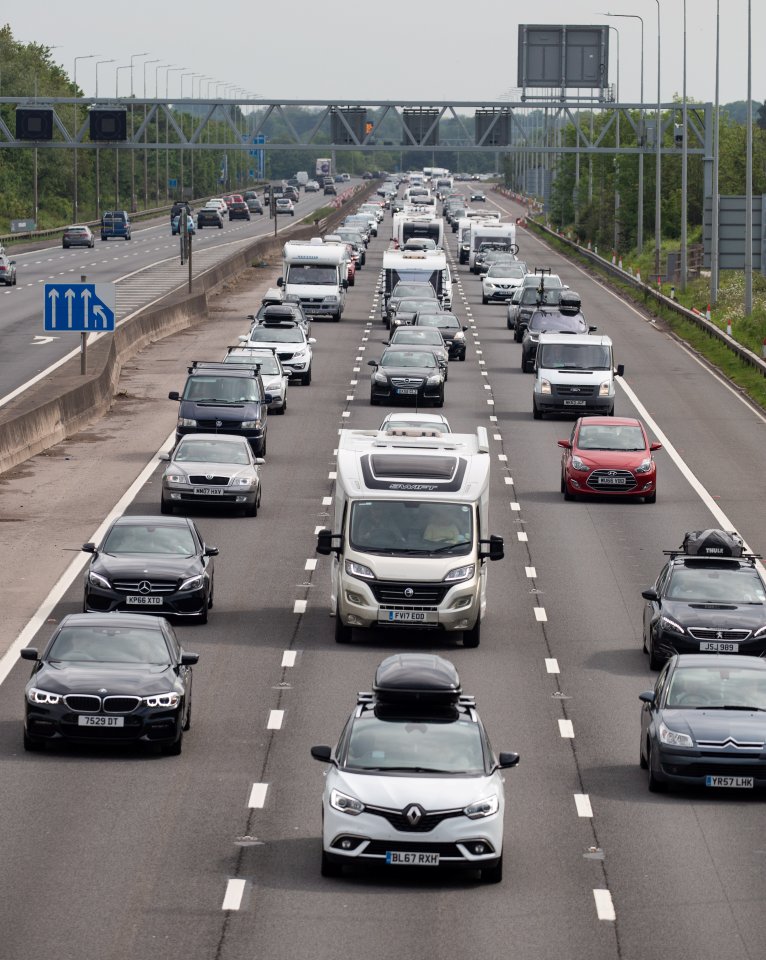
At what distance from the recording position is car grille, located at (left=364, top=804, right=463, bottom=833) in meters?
15.7

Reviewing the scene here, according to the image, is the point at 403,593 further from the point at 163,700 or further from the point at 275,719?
the point at 163,700

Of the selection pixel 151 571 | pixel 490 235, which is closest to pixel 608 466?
pixel 151 571

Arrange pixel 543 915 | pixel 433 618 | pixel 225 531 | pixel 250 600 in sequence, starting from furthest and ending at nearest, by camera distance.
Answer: pixel 225 531 < pixel 250 600 < pixel 433 618 < pixel 543 915

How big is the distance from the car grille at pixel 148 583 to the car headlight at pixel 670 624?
257 inches

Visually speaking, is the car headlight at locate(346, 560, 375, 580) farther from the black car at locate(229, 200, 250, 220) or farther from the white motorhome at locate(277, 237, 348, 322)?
the black car at locate(229, 200, 250, 220)

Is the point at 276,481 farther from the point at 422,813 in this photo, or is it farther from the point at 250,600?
the point at 422,813

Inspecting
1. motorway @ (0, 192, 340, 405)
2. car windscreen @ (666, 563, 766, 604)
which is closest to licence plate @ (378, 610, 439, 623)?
car windscreen @ (666, 563, 766, 604)

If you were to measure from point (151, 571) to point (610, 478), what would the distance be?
46.0ft

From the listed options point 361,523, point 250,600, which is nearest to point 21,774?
point 361,523

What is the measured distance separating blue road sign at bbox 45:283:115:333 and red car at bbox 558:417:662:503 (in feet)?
50.9

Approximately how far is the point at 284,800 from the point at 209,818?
0.95 metres

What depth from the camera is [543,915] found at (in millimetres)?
15289

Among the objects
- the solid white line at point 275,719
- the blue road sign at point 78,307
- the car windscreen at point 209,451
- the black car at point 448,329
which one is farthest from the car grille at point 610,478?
the black car at point 448,329

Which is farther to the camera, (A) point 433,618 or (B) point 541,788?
(A) point 433,618
